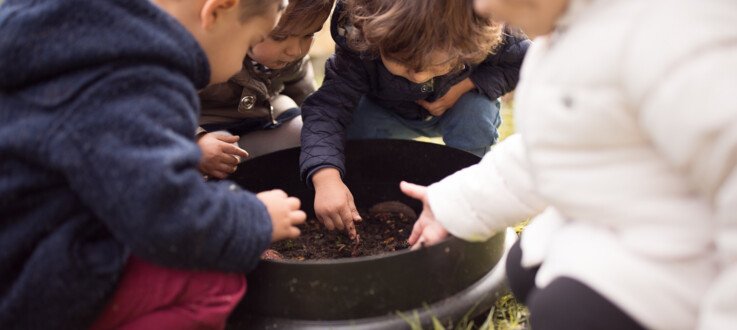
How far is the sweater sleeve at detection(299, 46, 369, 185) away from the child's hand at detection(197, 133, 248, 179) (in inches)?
6.3

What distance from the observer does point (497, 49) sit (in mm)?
1704

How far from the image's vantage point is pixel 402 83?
1667mm

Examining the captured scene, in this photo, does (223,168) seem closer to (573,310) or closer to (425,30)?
(425,30)

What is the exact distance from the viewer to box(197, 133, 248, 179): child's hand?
1520 mm

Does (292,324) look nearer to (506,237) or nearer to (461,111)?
(506,237)

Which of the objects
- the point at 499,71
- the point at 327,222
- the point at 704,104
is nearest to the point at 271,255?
the point at 327,222

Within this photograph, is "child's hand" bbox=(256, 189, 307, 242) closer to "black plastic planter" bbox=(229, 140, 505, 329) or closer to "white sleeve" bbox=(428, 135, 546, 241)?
"black plastic planter" bbox=(229, 140, 505, 329)

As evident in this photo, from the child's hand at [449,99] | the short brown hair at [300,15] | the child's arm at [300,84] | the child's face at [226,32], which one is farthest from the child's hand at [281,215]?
the child's arm at [300,84]

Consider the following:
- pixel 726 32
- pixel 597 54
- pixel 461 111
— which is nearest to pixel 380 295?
pixel 597 54

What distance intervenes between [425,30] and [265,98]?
2.15 ft

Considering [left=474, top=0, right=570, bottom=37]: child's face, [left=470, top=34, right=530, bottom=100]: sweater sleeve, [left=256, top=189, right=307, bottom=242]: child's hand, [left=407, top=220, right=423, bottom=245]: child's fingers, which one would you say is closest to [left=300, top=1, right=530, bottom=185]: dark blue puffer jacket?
[left=470, top=34, right=530, bottom=100]: sweater sleeve

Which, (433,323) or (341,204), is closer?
(433,323)

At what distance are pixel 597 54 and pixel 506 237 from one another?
65 centimetres

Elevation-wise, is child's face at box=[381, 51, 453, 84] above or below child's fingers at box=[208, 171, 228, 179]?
above
